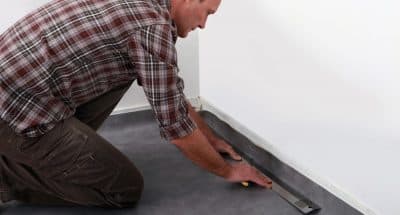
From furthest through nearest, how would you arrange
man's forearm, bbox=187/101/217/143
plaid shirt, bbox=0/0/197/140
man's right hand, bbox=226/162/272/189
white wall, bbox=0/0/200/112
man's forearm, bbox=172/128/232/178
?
white wall, bbox=0/0/200/112
man's forearm, bbox=187/101/217/143
man's right hand, bbox=226/162/272/189
man's forearm, bbox=172/128/232/178
plaid shirt, bbox=0/0/197/140

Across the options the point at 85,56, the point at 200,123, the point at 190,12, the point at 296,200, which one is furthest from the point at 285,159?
the point at 85,56

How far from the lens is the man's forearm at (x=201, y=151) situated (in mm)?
1297

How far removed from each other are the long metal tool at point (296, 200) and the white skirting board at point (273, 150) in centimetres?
8

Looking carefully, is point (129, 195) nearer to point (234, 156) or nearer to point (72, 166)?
point (72, 166)

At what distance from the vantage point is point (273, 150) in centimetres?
173

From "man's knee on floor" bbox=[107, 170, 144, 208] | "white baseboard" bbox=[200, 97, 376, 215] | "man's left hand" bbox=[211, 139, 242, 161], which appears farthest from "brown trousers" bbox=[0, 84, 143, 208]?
"white baseboard" bbox=[200, 97, 376, 215]

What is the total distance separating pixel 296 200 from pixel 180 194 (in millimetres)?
415

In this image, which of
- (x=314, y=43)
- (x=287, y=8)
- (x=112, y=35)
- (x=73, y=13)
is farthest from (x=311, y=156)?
(x=73, y=13)

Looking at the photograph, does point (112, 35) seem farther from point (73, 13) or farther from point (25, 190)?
point (25, 190)

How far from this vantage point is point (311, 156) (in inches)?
60.1

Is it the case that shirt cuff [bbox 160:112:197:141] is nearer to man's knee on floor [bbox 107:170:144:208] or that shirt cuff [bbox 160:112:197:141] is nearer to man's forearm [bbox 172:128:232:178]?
man's forearm [bbox 172:128:232:178]

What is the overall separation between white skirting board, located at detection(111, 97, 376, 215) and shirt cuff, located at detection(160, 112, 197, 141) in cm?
52

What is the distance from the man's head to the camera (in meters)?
→ 1.25

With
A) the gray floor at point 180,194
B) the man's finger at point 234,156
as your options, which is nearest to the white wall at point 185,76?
the gray floor at point 180,194
